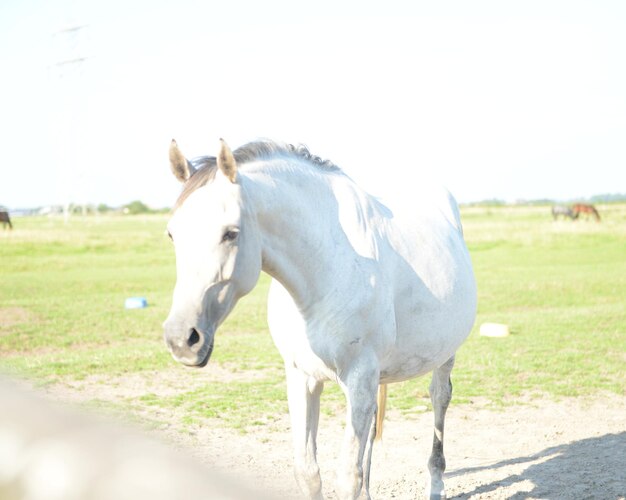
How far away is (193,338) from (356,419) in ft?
3.67

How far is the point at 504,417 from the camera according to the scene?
7.23 meters

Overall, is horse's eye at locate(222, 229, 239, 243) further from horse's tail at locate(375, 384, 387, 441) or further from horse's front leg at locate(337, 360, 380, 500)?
horse's tail at locate(375, 384, 387, 441)

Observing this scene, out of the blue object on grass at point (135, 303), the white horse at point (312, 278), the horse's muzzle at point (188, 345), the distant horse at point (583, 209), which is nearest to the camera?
the horse's muzzle at point (188, 345)

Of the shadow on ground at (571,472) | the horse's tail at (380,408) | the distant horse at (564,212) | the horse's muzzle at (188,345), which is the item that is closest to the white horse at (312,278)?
the horse's muzzle at (188,345)

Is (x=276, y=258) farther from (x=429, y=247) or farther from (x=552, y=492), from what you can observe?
(x=552, y=492)

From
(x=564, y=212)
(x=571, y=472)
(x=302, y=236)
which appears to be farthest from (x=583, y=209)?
(x=302, y=236)

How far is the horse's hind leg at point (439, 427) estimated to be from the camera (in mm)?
5117

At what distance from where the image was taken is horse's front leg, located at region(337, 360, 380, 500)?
3506 mm

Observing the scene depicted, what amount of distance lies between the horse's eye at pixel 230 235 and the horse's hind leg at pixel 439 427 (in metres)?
2.76

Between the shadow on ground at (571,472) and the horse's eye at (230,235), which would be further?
the shadow on ground at (571,472)

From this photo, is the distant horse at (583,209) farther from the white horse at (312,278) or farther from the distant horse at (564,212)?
the white horse at (312,278)

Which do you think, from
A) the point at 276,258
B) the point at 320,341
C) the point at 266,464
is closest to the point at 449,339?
the point at 320,341

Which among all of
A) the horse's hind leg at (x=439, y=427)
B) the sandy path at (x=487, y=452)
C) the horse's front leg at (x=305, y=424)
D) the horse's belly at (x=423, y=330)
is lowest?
the sandy path at (x=487, y=452)

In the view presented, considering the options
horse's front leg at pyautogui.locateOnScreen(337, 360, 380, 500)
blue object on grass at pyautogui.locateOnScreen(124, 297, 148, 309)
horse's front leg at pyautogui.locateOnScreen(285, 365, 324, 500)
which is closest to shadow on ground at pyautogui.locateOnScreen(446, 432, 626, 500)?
horse's front leg at pyautogui.locateOnScreen(285, 365, 324, 500)
